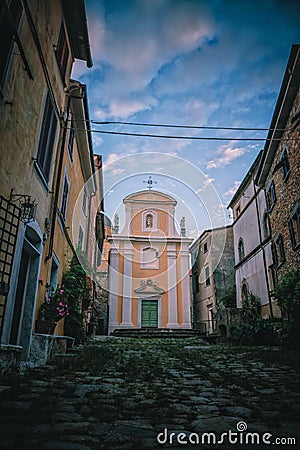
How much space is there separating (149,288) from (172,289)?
5.40ft

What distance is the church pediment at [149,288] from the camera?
77.3ft

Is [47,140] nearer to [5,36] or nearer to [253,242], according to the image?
[5,36]

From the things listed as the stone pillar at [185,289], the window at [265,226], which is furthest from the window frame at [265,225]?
the stone pillar at [185,289]

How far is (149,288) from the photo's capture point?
2367cm

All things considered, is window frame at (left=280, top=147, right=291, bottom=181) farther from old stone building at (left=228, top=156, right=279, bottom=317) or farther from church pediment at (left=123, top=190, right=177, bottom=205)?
church pediment at (left=123, top=190, right=177, bottom=205)

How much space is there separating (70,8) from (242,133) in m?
5.08

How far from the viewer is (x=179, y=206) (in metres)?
26.3

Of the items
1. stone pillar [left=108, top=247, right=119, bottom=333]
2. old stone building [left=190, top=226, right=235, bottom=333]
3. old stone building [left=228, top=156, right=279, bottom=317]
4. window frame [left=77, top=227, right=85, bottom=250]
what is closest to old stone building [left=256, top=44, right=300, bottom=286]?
old stone building [left=228, top=156, right=279, bottom=317]

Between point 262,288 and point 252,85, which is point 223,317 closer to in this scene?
point 262,288

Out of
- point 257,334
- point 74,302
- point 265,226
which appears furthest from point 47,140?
point 265,226

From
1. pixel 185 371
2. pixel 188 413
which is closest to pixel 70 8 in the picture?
pixel 185 371

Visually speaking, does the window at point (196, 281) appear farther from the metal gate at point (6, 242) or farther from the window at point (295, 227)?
the metal gate at point (6, 242)

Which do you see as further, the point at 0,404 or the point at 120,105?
the point at 120,105

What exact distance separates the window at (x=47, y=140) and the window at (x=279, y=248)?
9.18 m
